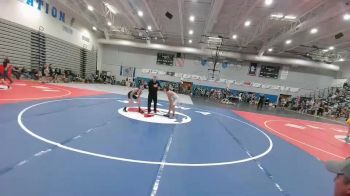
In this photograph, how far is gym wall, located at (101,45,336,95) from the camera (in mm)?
31159

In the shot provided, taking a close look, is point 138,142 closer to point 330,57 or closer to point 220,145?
point 220,145

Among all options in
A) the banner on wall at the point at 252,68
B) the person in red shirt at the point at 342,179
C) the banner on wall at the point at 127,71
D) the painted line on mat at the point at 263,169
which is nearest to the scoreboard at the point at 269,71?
the banner on wall at the point at 252,68

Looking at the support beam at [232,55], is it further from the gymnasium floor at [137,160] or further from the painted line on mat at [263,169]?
the painted line on mat at [263,169]

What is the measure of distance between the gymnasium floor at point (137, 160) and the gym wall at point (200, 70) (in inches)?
1004

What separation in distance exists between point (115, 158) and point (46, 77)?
1652cm

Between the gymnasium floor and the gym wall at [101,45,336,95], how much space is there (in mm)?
25507

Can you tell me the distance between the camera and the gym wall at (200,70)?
31.2 metres

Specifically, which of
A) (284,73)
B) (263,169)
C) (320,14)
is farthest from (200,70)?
(263,169)

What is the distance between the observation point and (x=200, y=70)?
32469 millimetres

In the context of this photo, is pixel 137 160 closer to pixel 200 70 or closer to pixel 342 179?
pixel 342 179

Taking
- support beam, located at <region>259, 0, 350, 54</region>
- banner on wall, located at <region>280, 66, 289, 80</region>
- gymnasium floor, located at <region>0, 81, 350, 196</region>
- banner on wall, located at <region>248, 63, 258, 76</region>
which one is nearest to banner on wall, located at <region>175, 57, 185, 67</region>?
banner on wall, located at <region>248, 63, 258, 76</region>

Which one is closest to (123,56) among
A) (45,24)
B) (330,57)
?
(45,24)

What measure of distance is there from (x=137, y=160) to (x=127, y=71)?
29.9m

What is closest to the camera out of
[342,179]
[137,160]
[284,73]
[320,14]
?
[342,179]
